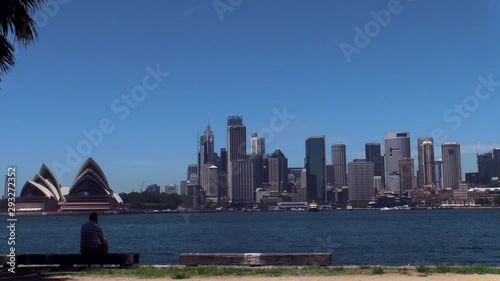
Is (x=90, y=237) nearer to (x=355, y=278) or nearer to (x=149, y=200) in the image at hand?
(x=355, y=278)

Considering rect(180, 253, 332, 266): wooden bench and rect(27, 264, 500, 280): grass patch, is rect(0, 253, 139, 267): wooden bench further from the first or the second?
rect(180, 253, 332, 266): wooden bench

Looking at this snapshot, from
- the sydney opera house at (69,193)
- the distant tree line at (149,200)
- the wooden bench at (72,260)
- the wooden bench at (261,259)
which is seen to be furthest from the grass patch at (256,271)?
the distant tree line at (149,200)

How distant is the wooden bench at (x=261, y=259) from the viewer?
12.7 meters

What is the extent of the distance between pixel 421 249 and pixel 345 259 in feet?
30.1

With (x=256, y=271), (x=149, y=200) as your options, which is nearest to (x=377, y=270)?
(x=256, y=271)

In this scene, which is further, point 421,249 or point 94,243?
point 421,249

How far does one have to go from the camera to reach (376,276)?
1107 cm

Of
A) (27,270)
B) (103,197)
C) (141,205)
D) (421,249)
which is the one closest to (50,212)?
(103,197)

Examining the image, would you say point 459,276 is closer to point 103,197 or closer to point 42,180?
point 42,180

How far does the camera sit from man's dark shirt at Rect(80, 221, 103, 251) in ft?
41.0

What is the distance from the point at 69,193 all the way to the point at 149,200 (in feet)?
175

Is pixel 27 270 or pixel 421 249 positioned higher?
pixel 27 270

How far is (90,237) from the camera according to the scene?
41.2 feet

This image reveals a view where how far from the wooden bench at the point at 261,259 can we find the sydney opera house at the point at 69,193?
110m
